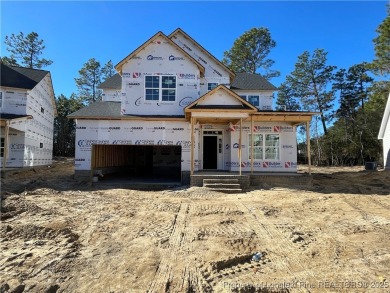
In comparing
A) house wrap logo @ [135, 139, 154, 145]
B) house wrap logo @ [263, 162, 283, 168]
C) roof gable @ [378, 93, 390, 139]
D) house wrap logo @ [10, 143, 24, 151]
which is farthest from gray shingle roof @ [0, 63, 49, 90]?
roof gable @ [378, 93, 390, 139]

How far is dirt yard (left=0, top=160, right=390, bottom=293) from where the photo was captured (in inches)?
155

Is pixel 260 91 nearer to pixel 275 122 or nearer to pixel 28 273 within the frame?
pixel 275 122

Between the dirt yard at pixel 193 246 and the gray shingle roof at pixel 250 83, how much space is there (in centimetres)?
1070

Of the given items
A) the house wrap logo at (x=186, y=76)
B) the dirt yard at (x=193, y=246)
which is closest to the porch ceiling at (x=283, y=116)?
the house wrap logo at (x=186, y=76)

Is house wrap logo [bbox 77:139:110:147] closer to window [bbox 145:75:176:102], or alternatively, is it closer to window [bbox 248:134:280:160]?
window [bbox 145:75:176:102]

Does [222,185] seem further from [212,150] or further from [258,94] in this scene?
[258,94]

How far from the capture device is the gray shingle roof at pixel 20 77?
2015 cm

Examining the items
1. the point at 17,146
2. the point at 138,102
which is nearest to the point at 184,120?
the point at 138,102

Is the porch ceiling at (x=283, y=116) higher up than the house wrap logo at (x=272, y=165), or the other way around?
the porch ceiling at (x=283, y=116)

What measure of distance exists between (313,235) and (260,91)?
13.9 metres

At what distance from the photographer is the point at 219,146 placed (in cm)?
1692

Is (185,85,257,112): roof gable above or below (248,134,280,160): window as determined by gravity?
above

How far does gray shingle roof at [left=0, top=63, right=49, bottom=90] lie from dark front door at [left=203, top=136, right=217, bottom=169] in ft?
47.3

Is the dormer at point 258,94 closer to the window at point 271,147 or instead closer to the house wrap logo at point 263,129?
the house wrap logo at point 263,129
